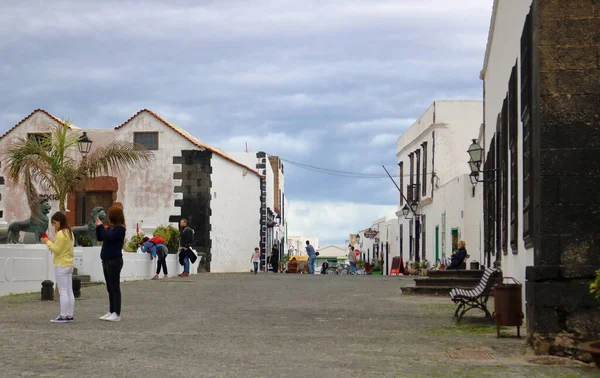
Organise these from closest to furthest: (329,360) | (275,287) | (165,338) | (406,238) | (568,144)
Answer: (329,360), (568,144), (165,338), (275,287), (406,238)

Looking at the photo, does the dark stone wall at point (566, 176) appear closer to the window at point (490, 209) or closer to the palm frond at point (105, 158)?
the window at point (490, 209)

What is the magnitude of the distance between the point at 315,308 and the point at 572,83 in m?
7.51

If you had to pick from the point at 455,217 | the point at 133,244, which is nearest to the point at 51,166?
the point at 133,244

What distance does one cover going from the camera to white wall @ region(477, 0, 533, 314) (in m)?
13.1

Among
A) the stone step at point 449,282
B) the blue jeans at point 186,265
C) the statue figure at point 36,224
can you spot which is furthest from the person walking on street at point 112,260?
the blue jeans at point 186,265

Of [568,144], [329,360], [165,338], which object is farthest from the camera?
[165,338]

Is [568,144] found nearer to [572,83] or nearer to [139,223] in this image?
[572,83]

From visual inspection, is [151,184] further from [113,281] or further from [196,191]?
[113,281]

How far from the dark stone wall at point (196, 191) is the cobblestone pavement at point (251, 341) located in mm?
18919

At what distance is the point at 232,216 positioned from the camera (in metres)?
41.1


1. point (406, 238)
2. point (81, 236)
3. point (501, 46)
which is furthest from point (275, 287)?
point (406, 238)

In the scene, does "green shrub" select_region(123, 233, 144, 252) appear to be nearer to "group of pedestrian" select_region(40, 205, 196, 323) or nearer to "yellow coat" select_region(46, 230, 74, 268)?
"group of pedestrian" select_region(40, 205, 196, 323)

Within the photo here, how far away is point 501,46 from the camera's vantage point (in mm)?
18562

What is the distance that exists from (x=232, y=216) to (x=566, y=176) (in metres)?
32.3
